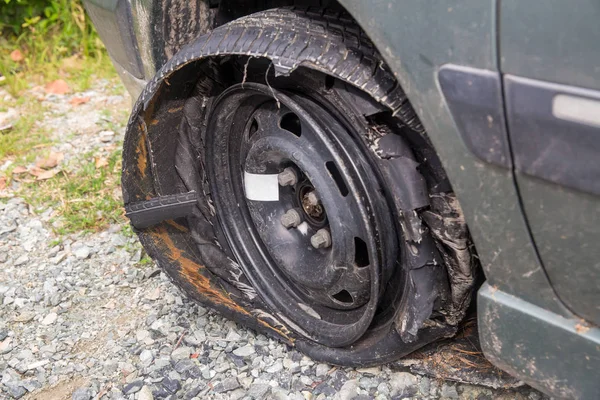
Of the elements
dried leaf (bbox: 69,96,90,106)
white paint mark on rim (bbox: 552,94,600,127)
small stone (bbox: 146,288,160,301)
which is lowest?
small stone (bbox: 146,288,160,301)

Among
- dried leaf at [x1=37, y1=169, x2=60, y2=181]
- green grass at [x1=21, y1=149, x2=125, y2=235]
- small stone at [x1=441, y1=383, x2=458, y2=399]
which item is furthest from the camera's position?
dried leaf at [x1=37, y1=169, x2=60, y2=181]

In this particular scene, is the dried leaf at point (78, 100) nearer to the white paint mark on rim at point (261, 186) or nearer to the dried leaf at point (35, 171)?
the dried leaf at point (35, 171)

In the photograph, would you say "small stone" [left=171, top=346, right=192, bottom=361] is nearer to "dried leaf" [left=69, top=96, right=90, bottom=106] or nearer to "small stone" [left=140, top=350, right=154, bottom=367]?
"small stone" [left=140, top=350, right=154, bottom=367]

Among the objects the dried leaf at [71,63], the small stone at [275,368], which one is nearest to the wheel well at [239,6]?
the small stone at [275,368]

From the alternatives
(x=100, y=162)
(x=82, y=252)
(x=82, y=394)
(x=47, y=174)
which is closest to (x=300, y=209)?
(x=82, y=394)

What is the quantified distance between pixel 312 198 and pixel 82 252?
4.25 ft

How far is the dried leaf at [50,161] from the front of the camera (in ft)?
11.8

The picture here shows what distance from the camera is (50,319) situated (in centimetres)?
254

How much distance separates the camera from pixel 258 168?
7.06ft

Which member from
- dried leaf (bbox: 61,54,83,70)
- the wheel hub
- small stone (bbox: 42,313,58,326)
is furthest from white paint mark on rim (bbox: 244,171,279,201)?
dried leaf (bbox: 61,54,83,70)

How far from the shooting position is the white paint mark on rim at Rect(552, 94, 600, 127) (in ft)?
3.59

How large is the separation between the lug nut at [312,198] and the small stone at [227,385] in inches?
25.0

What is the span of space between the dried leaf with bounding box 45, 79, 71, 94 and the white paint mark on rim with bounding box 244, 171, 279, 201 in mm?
2762

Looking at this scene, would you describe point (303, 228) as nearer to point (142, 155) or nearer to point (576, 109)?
point (142, 155)
